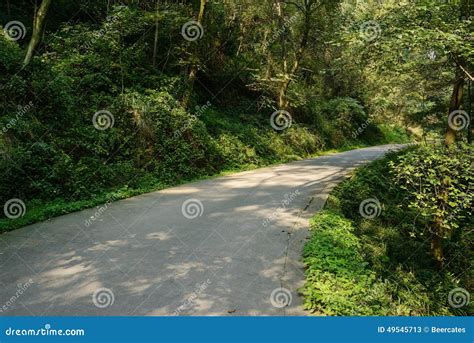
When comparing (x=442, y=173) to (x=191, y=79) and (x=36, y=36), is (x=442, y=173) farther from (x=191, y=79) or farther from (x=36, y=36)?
(x=36, y=36)

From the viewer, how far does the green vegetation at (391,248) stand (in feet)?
18.9

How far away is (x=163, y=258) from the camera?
21.9 feet

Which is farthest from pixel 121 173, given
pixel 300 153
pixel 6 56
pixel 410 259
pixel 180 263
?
pixel 300 153

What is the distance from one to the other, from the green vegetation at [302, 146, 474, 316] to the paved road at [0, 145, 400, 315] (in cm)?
46

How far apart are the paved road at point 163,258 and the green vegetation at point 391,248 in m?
0.46

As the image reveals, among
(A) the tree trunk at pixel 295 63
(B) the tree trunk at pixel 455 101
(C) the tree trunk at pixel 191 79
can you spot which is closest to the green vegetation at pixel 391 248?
(B) the tree trunk at pixel 455 101

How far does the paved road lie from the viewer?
5191 mm

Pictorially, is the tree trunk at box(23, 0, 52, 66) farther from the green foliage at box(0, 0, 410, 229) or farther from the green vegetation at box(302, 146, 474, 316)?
the green vegetation at box(302, 146, 474, 316)

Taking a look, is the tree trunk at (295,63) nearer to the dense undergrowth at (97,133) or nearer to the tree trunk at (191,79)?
the dense undergrowth at (97,133)

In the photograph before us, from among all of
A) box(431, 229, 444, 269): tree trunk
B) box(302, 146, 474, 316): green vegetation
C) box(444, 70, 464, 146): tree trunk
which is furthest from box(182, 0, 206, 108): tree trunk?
box(431, 229, 444, 269): tree trunk

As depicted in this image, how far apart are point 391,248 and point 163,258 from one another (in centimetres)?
662

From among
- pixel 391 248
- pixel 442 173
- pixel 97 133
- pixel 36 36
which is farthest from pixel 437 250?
pixel 36 36

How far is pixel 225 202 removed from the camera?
411 inches

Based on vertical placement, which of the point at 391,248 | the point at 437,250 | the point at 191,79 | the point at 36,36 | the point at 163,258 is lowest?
the point at 437,250
